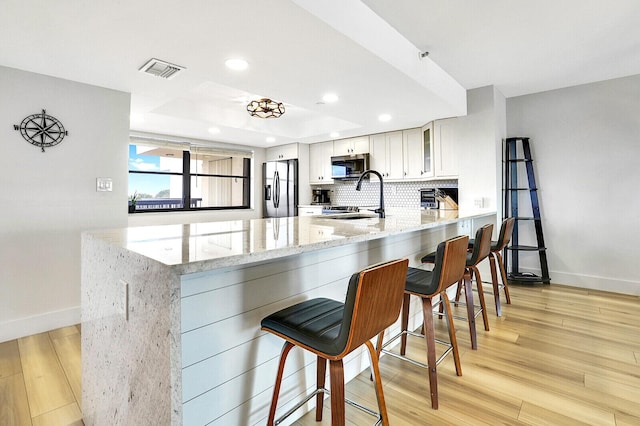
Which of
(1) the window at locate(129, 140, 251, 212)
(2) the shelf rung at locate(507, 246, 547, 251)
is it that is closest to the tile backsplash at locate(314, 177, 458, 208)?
(2) the shelf rung at locate(507, 246, 547, 251)

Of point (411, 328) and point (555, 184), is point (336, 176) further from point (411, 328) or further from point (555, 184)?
point (411, 328)

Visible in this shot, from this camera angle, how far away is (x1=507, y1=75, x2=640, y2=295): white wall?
11.6 feet

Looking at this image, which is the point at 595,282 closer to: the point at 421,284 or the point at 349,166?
the point at 421,284

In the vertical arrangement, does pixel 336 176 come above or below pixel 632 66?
below

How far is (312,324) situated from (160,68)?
2350mm

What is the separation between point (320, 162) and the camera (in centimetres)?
613

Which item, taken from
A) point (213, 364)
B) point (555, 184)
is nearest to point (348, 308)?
point (213, 364)

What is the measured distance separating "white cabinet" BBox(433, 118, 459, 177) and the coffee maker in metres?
2.50

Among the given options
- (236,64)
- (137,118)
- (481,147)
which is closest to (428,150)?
(481,147)

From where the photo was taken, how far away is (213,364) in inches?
48.7

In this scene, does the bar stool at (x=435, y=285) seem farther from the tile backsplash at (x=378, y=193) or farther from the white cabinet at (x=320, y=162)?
the white cabinet at (x=320, y=162)

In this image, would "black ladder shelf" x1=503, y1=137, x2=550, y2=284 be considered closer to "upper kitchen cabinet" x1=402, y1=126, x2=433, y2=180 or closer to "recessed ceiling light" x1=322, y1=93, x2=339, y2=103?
"upper kitchen cabinet" x1=402, y1=126, x2=433, y2=180

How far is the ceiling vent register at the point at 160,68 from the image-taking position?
2.41 m

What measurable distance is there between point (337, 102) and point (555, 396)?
292 centimetres
